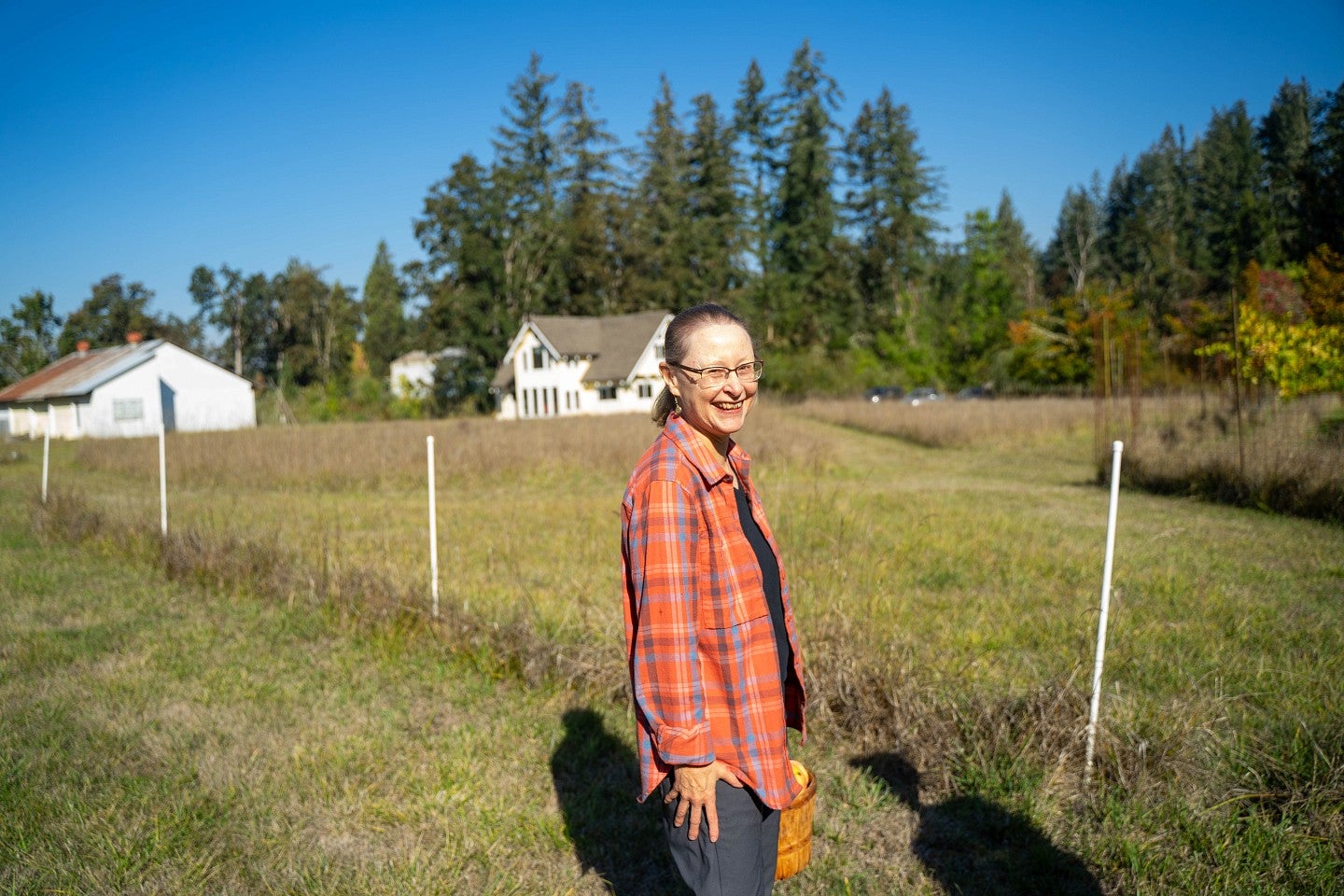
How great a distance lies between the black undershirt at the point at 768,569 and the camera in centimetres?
220

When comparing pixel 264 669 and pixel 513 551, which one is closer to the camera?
pixel 264 669

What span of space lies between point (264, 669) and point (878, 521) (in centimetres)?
652

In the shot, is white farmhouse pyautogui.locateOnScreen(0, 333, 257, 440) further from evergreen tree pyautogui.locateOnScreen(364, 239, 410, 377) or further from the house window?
evergreen tree pyautogui.locateOnScreen(364, 239, 410, 377)

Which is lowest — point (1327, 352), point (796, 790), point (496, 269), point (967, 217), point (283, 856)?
point (283, 856)

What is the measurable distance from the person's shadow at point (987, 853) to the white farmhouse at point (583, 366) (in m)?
39.4

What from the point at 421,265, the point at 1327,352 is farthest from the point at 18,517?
the point at 421,265

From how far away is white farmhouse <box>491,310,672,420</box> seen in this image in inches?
1697

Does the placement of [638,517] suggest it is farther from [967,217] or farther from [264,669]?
[967,217]

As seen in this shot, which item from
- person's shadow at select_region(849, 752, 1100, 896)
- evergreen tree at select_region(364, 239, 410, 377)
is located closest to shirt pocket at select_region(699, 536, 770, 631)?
person's shadow at select_region(849, 752, 1100, 896)

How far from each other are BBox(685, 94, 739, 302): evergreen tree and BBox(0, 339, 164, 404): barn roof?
28.8m

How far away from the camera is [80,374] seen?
40.2m

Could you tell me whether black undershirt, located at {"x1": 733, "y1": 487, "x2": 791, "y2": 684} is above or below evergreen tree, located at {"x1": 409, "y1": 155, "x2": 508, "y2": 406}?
below

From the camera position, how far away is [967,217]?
204 feet

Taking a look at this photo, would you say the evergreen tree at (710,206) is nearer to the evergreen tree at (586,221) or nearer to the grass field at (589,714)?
the evergreen tree at (586,221)
